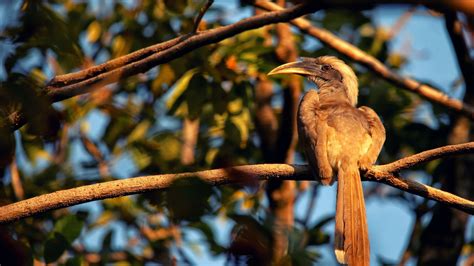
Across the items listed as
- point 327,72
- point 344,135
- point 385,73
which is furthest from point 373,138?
point 385,73

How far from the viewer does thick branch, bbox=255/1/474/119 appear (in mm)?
5977

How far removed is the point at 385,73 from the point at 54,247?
330cm

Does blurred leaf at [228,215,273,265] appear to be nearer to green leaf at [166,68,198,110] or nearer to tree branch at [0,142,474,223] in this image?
tree branch at [0,142,474,223]

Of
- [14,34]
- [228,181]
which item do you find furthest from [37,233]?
[14,34]

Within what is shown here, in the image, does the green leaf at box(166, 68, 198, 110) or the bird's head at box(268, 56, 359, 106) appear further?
the bird's head at box(268, 56, 359, 106)

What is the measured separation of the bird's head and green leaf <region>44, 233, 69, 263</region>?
2387mm

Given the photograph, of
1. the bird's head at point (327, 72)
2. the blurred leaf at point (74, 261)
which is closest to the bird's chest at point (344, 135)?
the bird's head at point (327, 72)

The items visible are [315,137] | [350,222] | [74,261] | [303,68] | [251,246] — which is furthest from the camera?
[303,68]

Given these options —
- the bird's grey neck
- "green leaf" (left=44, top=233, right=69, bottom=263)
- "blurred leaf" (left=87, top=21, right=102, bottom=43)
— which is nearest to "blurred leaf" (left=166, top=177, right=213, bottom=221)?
"green leaf" (left=44, top=233, right=69, bottom=263)

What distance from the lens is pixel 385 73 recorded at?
6.16 m

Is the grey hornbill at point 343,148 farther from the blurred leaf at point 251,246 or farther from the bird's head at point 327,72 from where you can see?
the blurred leaf at point 251,246

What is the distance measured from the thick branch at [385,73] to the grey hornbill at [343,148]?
48 cm

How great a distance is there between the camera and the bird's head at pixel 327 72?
5891 millimetres

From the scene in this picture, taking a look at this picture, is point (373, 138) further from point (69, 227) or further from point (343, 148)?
point (69, 227)
